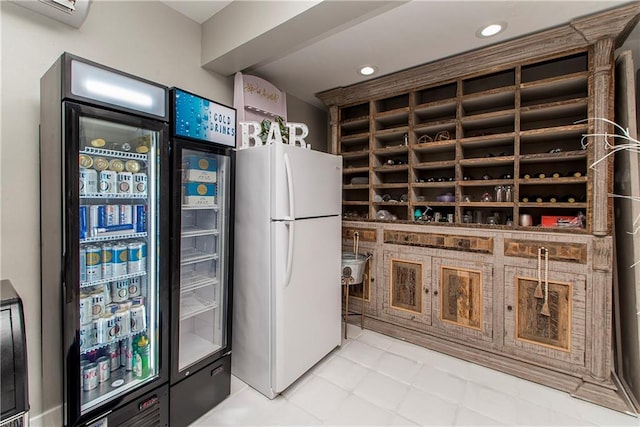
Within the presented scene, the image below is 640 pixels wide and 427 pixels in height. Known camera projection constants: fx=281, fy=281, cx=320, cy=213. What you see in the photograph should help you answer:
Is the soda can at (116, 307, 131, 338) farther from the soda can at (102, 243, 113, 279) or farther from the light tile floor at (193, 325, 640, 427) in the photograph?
the light tile floor at (193, 325, 640, 427)

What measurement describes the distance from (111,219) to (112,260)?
0.70ft

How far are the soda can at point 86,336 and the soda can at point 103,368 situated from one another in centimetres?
13

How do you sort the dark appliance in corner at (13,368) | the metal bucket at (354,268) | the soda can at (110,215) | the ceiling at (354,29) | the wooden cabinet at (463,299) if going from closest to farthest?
the dark appliance in corner at (13,368)
the soda can at (110,215)
the ceiling at (354,29)
the wooden cabinet at (463,299)
the metal bucket at (354,268)

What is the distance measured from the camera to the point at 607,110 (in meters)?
1.85

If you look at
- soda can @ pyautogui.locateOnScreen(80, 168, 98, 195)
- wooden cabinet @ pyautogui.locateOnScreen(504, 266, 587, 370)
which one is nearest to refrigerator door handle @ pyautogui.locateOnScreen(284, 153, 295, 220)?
soda can @ pyautogui.locateOnScreen(80, 168, 98, 195)

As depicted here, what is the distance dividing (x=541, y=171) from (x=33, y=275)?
3.64 m

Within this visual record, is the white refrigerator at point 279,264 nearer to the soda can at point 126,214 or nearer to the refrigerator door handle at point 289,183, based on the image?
the refrigerator door handle at point 289,183

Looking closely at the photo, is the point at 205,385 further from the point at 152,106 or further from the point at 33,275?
the point at 152,106

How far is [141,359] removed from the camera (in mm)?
1573

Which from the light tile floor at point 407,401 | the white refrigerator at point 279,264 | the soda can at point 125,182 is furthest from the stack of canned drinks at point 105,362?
the soda can at point 125,182

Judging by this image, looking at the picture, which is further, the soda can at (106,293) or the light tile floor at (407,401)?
the light tile floor at (407,401)

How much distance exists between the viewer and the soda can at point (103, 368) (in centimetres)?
147

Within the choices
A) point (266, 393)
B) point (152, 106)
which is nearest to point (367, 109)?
point (152, 106)

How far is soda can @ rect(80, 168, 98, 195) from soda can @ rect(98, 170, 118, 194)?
20 millimetres
